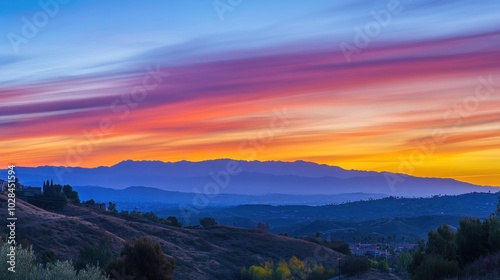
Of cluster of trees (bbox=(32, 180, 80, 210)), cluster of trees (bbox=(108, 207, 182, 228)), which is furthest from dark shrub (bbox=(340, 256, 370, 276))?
cluster of trees (bbox=(32, 180, 80, 210))

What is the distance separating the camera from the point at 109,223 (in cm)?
9588

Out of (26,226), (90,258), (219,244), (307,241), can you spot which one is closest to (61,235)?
(26,226)

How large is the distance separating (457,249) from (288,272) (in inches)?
1730

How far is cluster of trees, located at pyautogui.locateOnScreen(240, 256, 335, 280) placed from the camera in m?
77.0

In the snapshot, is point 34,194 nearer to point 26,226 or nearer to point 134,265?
point 26,226

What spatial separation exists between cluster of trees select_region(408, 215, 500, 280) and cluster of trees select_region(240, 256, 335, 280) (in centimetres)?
4078

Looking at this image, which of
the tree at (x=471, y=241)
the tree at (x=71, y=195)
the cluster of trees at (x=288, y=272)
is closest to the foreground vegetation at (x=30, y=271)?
the tree at (x=471, y=241)

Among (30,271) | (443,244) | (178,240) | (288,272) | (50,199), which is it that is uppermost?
(50,199)

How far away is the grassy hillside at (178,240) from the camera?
7581cm

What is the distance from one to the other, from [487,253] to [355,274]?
35.0 metres

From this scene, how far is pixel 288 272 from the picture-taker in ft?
253

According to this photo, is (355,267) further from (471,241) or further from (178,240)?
(178,240)

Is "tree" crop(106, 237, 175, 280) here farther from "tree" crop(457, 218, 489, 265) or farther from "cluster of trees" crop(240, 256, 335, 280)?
"cluster of trees" crop(240, 256, 335, 280)

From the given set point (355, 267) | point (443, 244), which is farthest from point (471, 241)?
point (355, 267)
